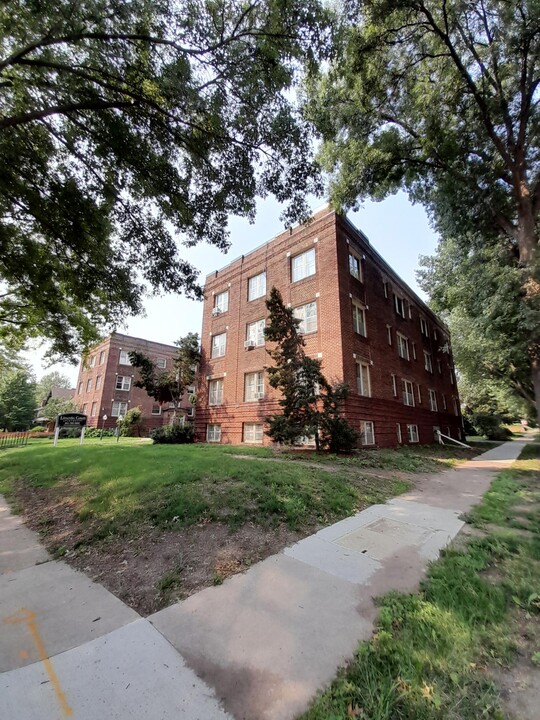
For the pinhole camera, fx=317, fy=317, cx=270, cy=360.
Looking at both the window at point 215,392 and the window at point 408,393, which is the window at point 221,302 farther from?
the window at point 408,393

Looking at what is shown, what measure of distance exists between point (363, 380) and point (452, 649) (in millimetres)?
14010

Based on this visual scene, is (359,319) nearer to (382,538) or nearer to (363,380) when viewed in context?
(363,380)

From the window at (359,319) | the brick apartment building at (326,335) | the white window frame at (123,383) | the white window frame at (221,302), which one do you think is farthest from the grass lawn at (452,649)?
the white window frame at (123,383)

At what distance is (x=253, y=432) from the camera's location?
17547 mm

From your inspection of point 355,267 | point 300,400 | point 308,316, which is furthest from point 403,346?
point 300,400

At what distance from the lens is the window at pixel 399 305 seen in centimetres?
2202

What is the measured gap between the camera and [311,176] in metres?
7.88

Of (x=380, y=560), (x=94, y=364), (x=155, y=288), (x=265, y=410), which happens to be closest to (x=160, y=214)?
(x=155, y=288)

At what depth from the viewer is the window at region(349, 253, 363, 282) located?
17111 millimetres

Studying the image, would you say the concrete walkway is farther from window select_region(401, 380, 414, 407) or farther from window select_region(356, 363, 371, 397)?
window select_region(401, 380, 414, 407)

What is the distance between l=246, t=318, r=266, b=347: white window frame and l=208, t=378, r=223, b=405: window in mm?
3560

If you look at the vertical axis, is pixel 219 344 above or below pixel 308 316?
below

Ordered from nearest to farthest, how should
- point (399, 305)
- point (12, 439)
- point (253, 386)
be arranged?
point (253, 386), point (399, 305), point (12, 439)

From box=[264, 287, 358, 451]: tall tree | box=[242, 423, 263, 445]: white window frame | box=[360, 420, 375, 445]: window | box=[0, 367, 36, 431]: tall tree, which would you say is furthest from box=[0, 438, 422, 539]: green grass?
box=[0, 367, 36, 431]: tall tree
